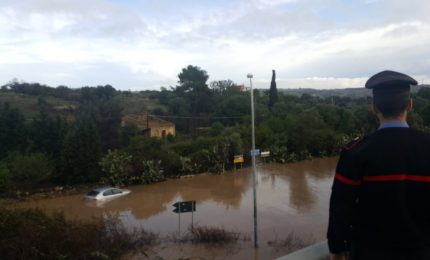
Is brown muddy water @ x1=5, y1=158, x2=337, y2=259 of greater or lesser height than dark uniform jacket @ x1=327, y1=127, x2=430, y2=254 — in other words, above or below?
below

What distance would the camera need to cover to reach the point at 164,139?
1385 inches

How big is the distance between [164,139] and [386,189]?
33.5m

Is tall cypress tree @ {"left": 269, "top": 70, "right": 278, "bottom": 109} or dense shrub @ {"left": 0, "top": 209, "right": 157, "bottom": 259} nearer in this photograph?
dense shrub @ {"left": 0, "top": 209, "right": 157, "bottom": 259}

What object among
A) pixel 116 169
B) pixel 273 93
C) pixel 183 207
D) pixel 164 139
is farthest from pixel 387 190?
pixel 273 93

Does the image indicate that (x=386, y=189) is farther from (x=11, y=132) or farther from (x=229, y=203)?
(x=11, y=132)

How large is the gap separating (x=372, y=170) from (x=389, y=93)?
41cm

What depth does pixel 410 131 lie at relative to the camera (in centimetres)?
207

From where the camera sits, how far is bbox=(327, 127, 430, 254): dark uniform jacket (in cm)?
200

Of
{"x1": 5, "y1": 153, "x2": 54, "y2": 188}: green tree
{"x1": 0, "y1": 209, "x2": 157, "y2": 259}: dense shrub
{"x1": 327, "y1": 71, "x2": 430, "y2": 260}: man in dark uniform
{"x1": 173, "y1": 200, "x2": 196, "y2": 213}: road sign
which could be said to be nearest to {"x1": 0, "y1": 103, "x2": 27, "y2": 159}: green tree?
{"x1": 5, "y1": 153, "x2": 54, "y2": 188}: green tree

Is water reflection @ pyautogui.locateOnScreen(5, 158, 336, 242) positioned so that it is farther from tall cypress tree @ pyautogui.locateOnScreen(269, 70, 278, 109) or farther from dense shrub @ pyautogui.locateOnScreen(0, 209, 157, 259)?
tall cypress tree @ pyautogui.locateOnScreen(269, 70, 278, 109)

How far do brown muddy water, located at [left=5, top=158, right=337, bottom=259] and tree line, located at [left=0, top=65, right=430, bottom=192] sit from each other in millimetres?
1816

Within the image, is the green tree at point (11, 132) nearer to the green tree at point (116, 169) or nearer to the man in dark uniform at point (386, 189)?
the green tree at point (116, 169)

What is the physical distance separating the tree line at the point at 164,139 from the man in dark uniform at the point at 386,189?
2186cm

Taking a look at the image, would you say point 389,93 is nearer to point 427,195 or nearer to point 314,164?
point 427,195
